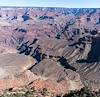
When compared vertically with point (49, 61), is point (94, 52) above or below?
above

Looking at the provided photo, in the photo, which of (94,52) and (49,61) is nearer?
(49,61)

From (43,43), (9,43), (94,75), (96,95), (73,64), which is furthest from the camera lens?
(9,43)

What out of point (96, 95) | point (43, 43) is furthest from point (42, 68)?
point (96, 95)

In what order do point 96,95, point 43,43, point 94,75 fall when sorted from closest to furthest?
1. point 96,95
2. point 94,75
3. point 43,43

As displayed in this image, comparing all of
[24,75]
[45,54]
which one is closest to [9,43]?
[45,54]

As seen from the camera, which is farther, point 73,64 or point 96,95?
point 73,64

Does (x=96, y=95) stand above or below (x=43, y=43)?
above

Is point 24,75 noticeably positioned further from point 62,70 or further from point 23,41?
point 23,41

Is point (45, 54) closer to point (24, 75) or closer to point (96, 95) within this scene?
point (24, 75)

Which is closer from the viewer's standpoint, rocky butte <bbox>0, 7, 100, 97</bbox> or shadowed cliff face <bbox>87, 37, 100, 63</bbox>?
rocky butte <bbox>0, 7, 100, 97</bbox>

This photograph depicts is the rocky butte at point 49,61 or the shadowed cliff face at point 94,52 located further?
the shadowed cliff face at point 94,52
